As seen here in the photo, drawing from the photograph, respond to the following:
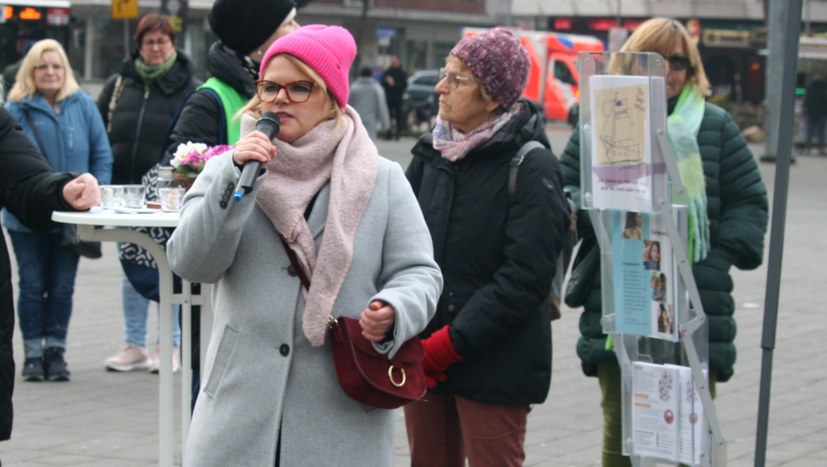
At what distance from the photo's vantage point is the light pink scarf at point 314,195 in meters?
3.29

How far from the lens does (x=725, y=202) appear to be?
198 inches

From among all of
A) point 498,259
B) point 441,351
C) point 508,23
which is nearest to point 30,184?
point 441,351

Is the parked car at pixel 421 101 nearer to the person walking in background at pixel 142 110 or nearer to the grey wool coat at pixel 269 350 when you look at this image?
the person walking in background at pixel 142 110

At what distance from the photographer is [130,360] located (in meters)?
8.41

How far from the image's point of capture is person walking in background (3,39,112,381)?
811 cm

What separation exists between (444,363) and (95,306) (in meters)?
6.64

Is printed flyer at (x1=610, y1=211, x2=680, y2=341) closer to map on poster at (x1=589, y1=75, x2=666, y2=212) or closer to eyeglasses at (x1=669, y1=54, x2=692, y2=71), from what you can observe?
map on poster at (x1=589, y1=75, x2=666, y2=212)

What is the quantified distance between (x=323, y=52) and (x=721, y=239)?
207 centimetres

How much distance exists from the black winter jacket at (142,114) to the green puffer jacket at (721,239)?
370 centimetres

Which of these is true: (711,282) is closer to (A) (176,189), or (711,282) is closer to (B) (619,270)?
(B) (619,270)

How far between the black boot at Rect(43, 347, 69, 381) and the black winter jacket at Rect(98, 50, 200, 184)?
1073 millimetres

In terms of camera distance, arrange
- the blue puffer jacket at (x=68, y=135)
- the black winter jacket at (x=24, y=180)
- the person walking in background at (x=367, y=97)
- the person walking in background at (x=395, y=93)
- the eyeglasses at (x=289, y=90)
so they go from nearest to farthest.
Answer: the eyeglasses at (x=289, y=90) < the black winter jacket at (x=24, y=180) < the blue puffer jacket at (x=68, y=135) < the person walking in background at (x=367, y=97) < the person walking in background at (x=395, y=93)

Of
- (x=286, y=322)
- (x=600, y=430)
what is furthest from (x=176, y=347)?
(x=286, y=322)

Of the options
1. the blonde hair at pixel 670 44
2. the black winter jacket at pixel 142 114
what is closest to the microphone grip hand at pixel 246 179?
the blonde hair at pixel 670 44
